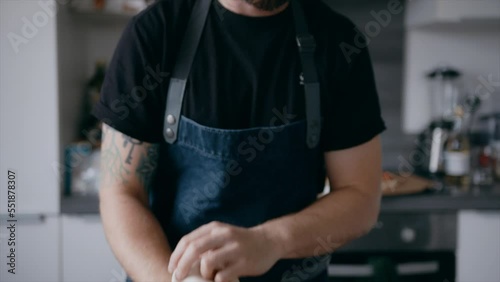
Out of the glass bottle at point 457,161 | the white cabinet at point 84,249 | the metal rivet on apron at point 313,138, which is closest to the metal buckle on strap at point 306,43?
the metal rivet on apron at point 313,138

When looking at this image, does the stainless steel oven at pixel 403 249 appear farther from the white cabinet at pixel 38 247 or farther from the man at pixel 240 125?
the white cabinet at pixel 38 247

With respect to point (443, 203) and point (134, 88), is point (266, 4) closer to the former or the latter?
point (134, 88)

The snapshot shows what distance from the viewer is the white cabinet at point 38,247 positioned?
1.43m

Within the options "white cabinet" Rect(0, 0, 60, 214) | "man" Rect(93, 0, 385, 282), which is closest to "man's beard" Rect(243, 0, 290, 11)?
"man" Rect(93, 0, 385, 282)

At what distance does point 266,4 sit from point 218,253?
457 millimetres

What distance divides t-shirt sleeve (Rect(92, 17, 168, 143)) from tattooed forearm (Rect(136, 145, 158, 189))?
0.07 ft

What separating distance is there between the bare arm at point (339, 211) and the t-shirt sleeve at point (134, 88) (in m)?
0.28

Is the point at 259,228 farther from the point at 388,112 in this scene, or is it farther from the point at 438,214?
the point at 388,112

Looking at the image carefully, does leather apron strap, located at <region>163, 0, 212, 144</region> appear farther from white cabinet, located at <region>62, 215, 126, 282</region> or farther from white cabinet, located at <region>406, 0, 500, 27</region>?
white cabinet, located at <region>406, 0, 500, 27</region>

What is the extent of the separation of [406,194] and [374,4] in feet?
2.53

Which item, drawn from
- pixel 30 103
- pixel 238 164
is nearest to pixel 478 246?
pixel 238 164

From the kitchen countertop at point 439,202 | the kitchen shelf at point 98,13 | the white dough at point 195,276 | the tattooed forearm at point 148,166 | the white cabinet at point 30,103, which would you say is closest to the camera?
the white dough at point 195,276

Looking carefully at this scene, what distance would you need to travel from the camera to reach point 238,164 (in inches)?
36.0

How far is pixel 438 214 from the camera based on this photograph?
1.53 metres
